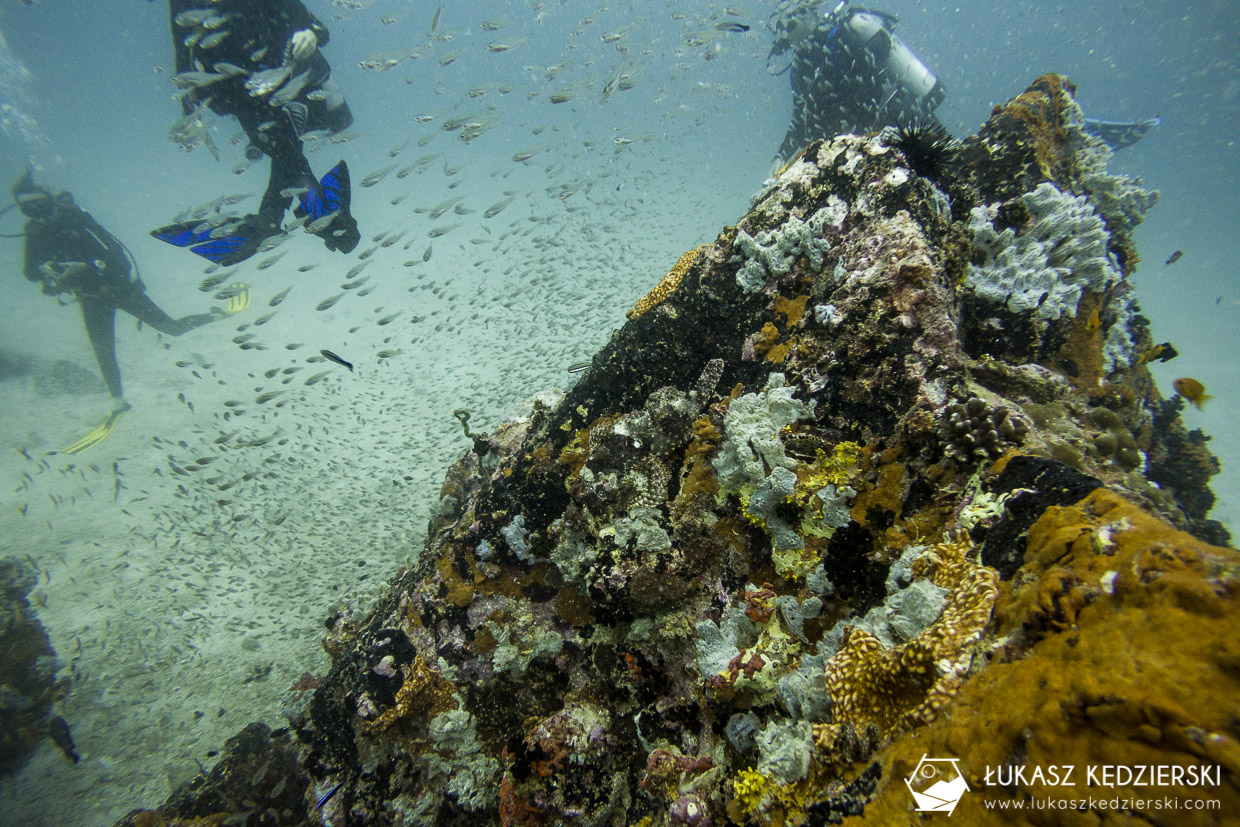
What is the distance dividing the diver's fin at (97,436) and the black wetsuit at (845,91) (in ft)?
70.0

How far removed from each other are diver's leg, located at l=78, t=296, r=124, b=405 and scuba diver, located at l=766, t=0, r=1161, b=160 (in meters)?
21.9

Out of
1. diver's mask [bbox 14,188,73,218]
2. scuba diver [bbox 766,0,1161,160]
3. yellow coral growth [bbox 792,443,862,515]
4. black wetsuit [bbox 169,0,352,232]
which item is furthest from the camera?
diver's mask [bbox 14,188,73,218]

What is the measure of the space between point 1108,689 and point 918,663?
0.74m

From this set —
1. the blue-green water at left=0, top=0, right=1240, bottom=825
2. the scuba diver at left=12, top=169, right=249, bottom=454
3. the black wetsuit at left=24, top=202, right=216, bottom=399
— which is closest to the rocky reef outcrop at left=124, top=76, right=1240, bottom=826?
the blue-green water at left=0, top=0, right=1240, bottom=825

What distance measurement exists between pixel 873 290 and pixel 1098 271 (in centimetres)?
283

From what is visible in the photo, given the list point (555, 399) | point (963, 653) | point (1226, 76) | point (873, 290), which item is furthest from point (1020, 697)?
point (1226, 76)

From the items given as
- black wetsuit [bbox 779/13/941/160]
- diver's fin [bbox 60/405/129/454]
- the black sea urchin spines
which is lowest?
diver's fin [bbox 60/405/129/454]

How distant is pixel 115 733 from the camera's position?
324 inches

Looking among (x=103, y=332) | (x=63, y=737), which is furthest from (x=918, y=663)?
(x=103, y=332)

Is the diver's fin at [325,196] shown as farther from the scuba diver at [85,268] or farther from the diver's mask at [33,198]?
the diver's mask at [33,198]

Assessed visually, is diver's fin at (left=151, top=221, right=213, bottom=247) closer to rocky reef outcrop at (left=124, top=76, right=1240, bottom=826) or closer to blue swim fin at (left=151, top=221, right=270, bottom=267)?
blue swim fin at (left=151, top=221, right=270, bottom=267)

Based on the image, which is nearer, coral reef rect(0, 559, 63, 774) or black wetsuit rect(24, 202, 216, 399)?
coral reef rect(0, 559, 63, 774)

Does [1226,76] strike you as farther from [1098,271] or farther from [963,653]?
[963,653]

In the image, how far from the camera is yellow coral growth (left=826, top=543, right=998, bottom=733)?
70.6 inches
